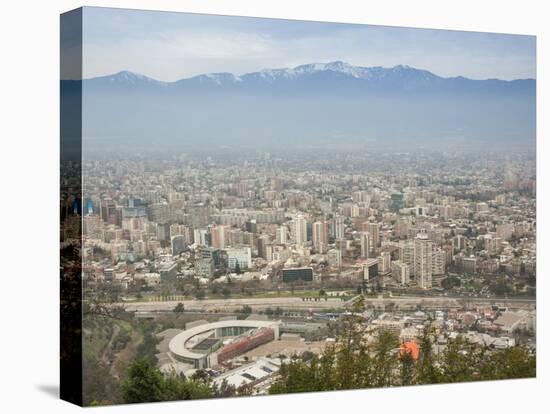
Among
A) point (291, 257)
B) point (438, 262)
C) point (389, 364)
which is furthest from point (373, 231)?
point (389, 364)

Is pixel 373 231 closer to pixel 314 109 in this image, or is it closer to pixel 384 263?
pixel 384 263

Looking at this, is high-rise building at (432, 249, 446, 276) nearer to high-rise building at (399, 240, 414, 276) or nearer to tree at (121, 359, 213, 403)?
high-rise building at (399, 240, 414, 276)

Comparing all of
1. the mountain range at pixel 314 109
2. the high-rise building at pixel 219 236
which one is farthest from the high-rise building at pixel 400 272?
the high-rise building at pixel 219 236

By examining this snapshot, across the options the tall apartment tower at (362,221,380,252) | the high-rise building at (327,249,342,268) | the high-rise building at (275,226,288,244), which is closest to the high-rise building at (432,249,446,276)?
the tall apartment tower at (362,221,380,252)

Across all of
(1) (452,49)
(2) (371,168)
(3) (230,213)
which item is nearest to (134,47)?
(3) (230,213)

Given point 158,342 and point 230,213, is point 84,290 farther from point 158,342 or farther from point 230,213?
point 230,213
